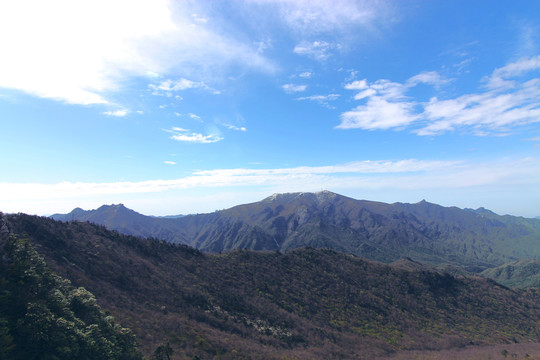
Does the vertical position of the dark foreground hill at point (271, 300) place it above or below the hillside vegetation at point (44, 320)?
below

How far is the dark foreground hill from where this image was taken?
144 feet

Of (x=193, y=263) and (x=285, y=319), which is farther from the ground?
(x=193, y=263)

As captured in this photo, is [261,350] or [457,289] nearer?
[261,350]

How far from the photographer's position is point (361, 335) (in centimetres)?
6450

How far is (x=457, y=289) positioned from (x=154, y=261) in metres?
107

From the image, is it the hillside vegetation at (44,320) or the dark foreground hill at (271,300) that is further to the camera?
the dark foreground hill at (271,300)

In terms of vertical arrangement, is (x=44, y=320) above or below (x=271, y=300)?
above

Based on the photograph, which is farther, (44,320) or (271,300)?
(271,300)

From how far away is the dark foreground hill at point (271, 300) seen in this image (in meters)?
43.8

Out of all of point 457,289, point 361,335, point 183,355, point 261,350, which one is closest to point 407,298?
point 457,289

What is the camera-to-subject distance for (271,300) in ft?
232

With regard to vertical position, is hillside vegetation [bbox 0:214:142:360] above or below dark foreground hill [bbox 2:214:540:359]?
above

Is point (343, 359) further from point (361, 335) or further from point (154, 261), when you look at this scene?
point (154, 261)

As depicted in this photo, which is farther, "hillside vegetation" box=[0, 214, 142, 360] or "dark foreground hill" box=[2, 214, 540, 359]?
"dark foreground hill" box=[2, 214, 540, 359]
